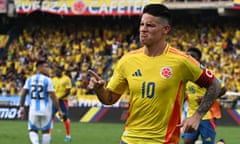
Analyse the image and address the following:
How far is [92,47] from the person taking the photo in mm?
37344

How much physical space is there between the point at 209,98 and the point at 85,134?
14.0 meters

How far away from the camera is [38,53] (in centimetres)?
3781

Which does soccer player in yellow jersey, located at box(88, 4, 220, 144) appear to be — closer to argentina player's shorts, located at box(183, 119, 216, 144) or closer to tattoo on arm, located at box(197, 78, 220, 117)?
tattoo on arm, located at box(197, 78, 220, 117)

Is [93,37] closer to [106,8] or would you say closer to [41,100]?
[106,8]

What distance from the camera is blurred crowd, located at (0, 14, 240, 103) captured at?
32.8m

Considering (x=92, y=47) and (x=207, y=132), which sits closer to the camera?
(x=207, y=132)

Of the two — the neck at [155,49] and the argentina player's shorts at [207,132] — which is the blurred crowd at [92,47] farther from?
the neck at [155,49]

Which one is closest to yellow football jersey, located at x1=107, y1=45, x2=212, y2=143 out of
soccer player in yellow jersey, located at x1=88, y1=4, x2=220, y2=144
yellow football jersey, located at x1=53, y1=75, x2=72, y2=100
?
soccer player in yellow jersey, located at x1=88, y1=4, x2=220, y2=144

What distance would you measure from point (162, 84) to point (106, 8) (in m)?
31.4

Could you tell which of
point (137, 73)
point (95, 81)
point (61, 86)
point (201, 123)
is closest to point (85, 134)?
point (61, 86)

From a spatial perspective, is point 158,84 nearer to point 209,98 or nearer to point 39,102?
point 209,98

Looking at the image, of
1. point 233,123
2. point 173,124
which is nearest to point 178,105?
point 173,124

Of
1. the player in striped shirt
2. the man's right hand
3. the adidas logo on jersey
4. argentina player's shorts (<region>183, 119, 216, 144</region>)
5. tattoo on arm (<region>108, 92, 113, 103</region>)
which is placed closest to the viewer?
the man's right hand

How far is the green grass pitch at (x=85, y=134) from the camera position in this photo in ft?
58.9
